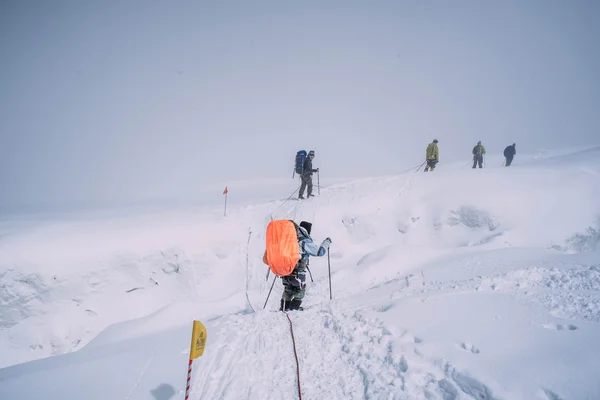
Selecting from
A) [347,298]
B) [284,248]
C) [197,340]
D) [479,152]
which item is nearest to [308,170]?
[347,298]

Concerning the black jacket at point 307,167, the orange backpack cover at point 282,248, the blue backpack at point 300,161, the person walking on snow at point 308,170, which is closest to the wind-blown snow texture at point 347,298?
the orange backpack cover at point 282,248

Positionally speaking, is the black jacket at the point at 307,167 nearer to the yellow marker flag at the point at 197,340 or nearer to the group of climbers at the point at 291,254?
the group of climbers at the point at 291,254

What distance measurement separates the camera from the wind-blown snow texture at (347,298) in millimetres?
3426

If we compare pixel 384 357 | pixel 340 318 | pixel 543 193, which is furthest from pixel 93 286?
pixel 543 193

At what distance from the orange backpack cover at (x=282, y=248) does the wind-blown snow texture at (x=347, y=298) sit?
1.16 metres

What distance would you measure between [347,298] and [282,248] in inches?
108

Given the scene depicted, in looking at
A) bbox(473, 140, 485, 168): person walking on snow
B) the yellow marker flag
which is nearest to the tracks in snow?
the yellow marker flag

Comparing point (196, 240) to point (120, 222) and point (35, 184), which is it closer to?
point (120, 222)

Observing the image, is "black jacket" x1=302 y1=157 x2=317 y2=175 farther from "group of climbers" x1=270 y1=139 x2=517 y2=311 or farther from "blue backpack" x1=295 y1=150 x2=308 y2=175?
"group of climbers" x1=270 y1=139 x2=517 y2=311

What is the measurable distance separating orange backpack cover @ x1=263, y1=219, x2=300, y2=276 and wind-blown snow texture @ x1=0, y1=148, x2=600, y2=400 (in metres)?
1.16

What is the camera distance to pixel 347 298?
717cm

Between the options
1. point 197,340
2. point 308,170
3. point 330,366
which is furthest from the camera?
point 308,170

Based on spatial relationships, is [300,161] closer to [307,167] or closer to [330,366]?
[307,167]

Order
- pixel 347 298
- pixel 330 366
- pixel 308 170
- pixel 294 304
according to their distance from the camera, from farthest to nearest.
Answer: pixel 308 170
pixel 347 298
pixel 294 304
pixel 330 366
